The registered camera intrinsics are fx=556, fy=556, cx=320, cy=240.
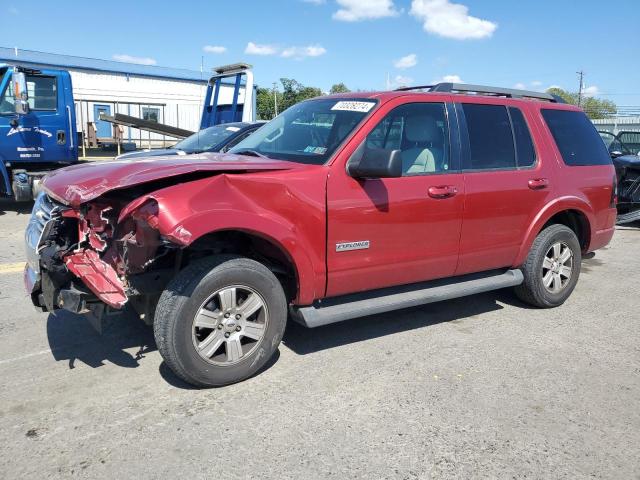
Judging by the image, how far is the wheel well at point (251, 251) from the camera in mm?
3709

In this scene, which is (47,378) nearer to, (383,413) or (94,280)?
(94,280)

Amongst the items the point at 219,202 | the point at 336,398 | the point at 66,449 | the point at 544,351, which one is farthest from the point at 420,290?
the point at 66,449

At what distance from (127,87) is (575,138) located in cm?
2923

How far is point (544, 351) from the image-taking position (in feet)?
14.5

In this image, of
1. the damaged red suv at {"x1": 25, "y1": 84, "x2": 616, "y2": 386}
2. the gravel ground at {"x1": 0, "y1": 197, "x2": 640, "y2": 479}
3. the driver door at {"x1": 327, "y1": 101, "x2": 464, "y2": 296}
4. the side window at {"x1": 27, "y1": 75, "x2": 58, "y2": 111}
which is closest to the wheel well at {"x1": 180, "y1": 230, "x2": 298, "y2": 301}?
the damaged red suv at {"x1": 25, "y1": 84, "x2": 616, "y2": 386}

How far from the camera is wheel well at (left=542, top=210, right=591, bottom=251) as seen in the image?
18.3ft

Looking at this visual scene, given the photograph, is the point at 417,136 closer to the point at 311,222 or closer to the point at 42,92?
the point at 311,222

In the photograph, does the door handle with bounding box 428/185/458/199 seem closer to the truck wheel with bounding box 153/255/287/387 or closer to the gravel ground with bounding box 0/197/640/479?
the gravel ground with bounding box 0/197/640/479

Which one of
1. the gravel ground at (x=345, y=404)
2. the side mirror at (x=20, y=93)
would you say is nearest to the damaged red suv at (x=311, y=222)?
the gravel ground at (x=345, y=404)

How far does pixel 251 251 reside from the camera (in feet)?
13.0

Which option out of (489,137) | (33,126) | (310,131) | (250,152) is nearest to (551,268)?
(489,137)

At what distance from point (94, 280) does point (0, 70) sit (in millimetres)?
8904

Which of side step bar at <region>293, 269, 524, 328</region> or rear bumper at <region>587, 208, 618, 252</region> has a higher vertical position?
rear bumper at <region>587, 208, 618, 252</region>

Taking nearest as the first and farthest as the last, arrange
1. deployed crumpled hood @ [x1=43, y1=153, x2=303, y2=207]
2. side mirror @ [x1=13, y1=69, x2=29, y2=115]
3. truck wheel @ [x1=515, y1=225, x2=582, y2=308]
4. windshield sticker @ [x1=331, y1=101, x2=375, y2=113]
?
deployed crumpled hood @ [x1=43, y1=153, x2=303, y2=207] < windshield sticker @ [x1=331, y1=101, x2=375, y2=113] < truck wheel @ [x1=515, y1=225, x2=582, y2=308] < side mirror @ [x1=13, y1=69, x2=29, y2=115]
